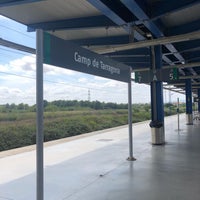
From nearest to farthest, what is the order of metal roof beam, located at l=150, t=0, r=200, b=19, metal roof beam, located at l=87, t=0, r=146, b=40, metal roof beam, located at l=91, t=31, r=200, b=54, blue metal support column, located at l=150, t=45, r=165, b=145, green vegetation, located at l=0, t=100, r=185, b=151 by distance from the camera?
metal roof beam, located at l=87, t=0, r=146, b=40 → metal roof beam, located at l=150, t=0, r=200, b=19 → metal roof beam, located at l=91, t=31, r=200, b=54 → blue metal support column, located at l=150, t=45, r=165, b=145 → green vegetation, located at l=0, t=100, r=185, b=151

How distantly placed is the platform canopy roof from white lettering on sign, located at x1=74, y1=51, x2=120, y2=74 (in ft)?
4.29

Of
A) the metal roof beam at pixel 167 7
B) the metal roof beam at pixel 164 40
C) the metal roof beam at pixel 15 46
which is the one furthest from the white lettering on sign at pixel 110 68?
the metal roof beam at pixel 15 46

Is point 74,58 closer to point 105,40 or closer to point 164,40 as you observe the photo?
point 164,40

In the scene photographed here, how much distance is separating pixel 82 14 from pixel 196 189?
5.02m

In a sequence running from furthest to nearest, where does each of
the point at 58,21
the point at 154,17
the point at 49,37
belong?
1. the point at 58,21
2. the point at 154,17
3. the point at 49,37

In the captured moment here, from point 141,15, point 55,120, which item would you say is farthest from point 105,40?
point 55,120

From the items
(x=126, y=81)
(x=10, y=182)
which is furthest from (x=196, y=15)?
(x=10, y=182)

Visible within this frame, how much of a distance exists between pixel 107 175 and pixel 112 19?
3.54 m

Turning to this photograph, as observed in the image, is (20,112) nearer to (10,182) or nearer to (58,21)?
(58,21)

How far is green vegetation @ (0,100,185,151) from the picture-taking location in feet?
36.9

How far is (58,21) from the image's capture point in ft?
24.4

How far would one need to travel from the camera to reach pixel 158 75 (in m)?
8.57

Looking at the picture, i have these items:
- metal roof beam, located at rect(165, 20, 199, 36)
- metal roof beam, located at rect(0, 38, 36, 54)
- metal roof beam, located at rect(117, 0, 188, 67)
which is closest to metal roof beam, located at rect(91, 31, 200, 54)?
metal roof beam, located at rect(117, 0, 188, 67)

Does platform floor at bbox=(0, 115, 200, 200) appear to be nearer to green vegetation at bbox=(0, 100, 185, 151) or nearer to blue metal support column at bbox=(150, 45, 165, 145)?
blue metal support column at bbox=(150, 45, 165, 145)
